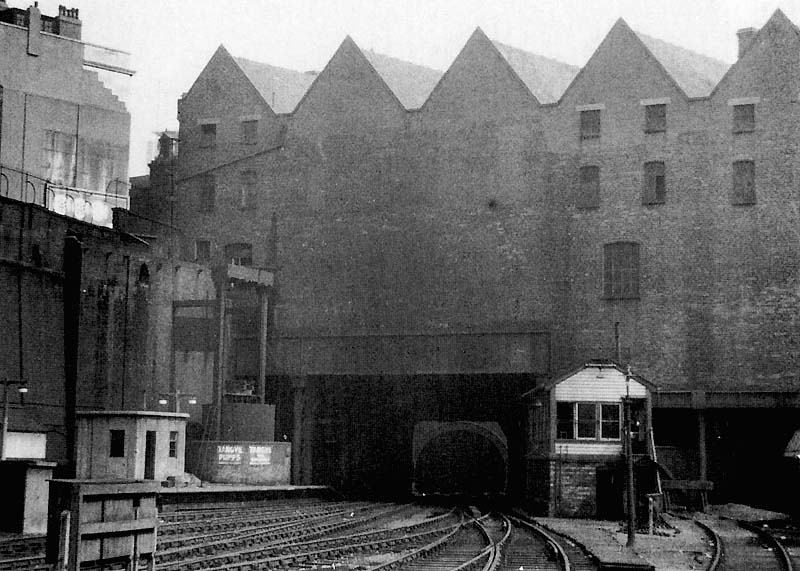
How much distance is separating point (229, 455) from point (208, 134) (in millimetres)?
16088

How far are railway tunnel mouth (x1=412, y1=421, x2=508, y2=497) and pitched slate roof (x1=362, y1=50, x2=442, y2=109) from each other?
1275 centimetres

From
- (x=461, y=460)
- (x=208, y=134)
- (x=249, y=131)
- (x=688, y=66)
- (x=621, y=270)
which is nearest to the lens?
(x=621, y=270)

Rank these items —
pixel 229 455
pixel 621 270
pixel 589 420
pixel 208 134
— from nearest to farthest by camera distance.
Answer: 1. pixel 589 420
2. pixel 229 455
3. pixel 621 270
4. pixel 208 134

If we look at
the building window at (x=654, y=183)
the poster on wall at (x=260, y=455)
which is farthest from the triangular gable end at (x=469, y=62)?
the poster on wall at (x=260, y=455)

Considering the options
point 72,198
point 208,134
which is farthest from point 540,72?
point 72,198

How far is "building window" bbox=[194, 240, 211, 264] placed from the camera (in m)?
45.5

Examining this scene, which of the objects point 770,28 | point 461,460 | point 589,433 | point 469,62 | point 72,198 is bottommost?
point 461,460

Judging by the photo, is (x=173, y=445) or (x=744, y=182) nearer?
(x=173, y=445)

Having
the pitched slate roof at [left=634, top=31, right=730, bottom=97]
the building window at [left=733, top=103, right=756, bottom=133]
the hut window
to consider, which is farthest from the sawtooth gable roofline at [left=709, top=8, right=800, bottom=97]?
the hut window

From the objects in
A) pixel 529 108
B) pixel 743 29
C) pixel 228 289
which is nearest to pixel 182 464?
pixel 228 289

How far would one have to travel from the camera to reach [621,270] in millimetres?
39625

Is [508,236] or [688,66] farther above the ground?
[688,66]

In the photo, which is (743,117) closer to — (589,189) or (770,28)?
(770,28)

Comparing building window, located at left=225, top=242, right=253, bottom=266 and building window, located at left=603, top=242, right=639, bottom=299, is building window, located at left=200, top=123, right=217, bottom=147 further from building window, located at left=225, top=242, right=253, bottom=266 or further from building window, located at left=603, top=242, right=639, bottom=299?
building window, located at left=603, top=242, right=639, bottom=299
